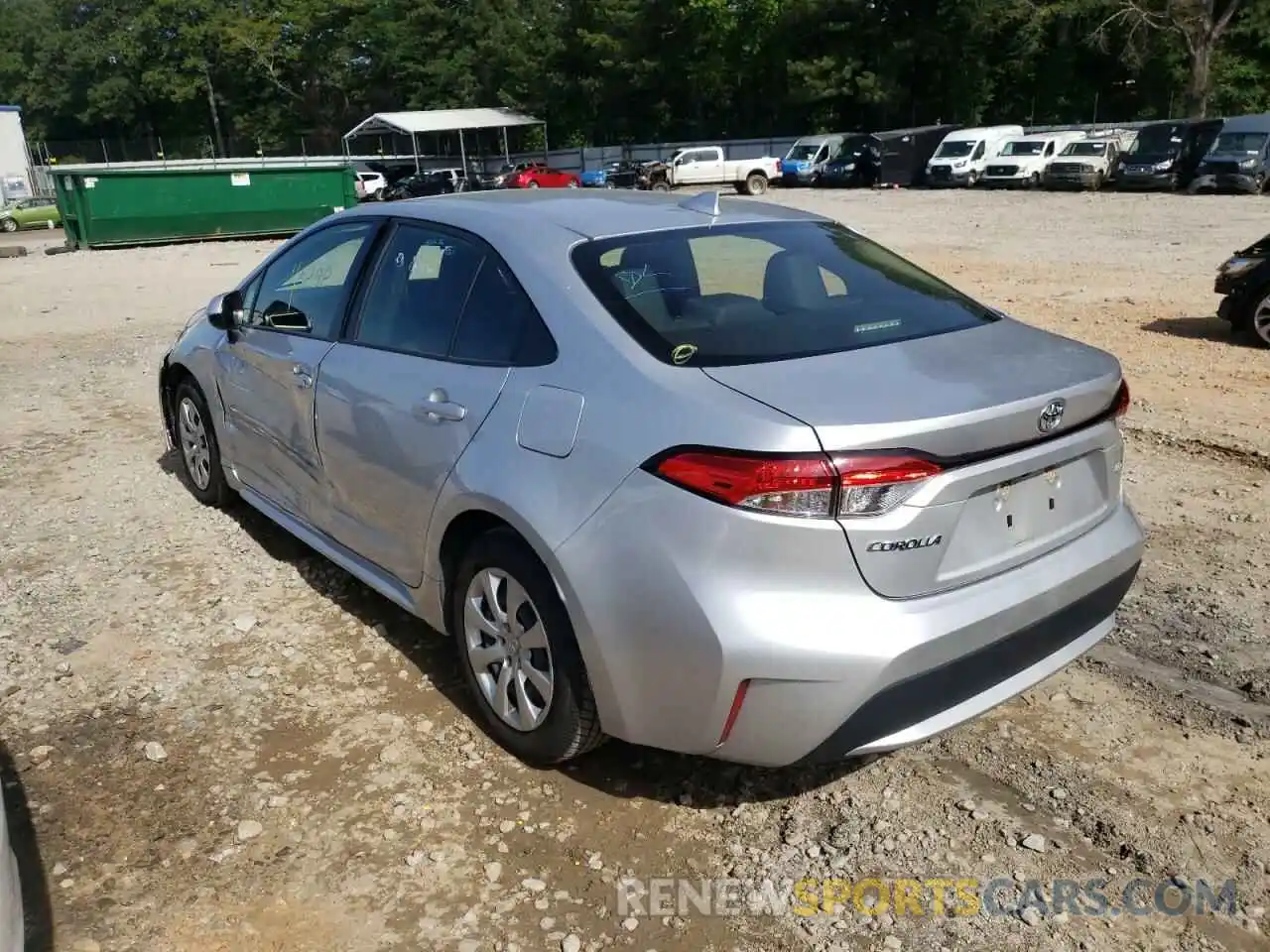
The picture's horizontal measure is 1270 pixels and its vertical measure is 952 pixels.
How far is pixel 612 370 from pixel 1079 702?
1972 mm

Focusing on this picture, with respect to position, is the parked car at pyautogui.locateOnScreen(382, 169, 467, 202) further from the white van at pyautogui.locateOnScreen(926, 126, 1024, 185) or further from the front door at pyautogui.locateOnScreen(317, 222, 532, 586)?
the front door at pyautogui.locateOnScreen(317, 222, 532, 586)

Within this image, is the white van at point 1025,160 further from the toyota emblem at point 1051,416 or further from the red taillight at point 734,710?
the red taillight at point 734,710

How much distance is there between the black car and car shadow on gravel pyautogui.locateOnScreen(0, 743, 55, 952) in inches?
361

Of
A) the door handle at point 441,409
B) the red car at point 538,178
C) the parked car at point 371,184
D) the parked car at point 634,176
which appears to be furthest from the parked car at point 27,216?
the door handle at point 441,409

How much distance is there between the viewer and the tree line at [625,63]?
4588cm

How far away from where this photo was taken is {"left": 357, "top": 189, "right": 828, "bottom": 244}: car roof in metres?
3.43

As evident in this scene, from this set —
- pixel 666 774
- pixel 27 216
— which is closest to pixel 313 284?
pixel 666 774

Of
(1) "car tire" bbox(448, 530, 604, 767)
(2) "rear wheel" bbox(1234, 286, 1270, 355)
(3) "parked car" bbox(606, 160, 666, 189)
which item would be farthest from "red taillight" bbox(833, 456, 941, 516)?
(3) "parked car" bbox(606, 160, 666, 189)

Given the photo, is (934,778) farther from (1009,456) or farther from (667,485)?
(667,485)

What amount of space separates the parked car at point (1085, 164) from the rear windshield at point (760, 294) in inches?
1282

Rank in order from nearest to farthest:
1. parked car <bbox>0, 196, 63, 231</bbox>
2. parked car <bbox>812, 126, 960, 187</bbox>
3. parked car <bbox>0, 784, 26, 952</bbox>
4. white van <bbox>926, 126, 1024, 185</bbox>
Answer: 1. parked car <bbox>0, 784, 26, 952</bbox>
2. parked car <bbox>0, 196, 63, 231</bbox>
3. white van <bbox>926, 126, 1024, 185</bbox>
4. parked car <bbox>812, 126, 960, 187</bbox>

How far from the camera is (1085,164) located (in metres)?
32.5

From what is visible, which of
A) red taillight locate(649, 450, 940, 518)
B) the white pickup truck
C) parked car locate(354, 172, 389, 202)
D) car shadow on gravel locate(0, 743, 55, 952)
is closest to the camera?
red taillight locate(649, 450, 940, 518)

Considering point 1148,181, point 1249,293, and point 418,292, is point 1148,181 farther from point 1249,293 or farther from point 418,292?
point 418,292
